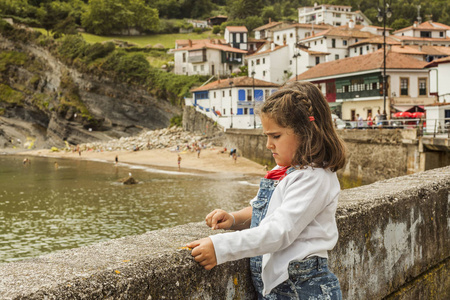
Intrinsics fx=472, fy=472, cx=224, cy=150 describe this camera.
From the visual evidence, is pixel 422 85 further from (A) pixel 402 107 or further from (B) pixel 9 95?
(B) pixel 9 95

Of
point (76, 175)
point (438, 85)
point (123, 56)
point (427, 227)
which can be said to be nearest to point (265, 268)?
point (427, 227)

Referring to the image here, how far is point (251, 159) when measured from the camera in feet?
166

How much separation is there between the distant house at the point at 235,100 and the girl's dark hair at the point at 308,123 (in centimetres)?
5857

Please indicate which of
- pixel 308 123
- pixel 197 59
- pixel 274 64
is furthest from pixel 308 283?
pixel 197 59

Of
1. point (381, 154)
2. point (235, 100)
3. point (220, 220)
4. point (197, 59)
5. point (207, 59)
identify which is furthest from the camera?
point (197, 59)

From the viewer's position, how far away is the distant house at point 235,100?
206ft

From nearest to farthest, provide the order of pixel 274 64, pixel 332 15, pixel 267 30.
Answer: pixel 274 64
pixel 267 30
pixel 332 15

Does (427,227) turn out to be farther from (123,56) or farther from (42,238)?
(123,56)

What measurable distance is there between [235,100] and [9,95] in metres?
47.6

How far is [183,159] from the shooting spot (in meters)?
56.7

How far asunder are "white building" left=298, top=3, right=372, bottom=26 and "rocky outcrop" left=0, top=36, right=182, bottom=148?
5009 centimetres

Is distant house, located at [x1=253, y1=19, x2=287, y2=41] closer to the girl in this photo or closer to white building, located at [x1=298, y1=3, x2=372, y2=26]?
white building, located at [x1=298, y1=3, x2=372, y2=26]

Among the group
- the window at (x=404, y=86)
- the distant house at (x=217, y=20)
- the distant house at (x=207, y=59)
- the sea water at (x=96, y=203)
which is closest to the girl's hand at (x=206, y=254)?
the sea water at (x=96, y=203)

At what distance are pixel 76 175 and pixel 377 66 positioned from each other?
32.7 m
